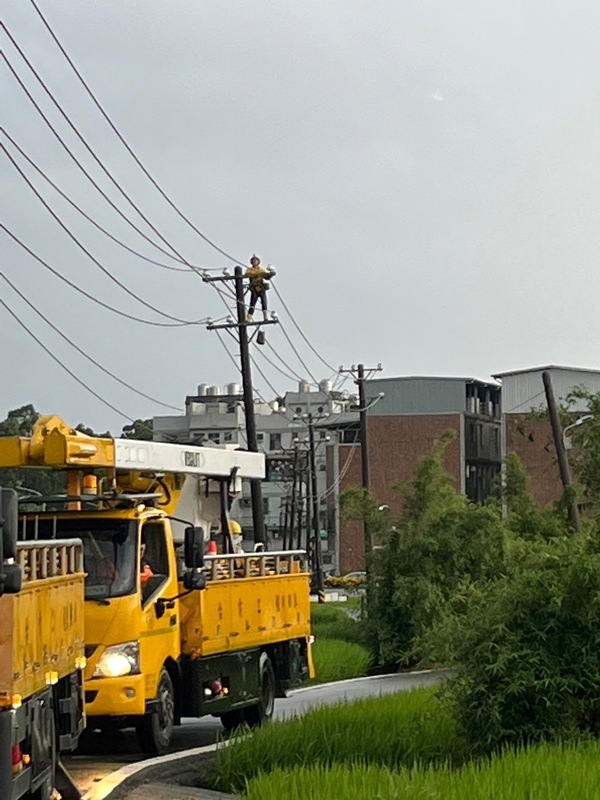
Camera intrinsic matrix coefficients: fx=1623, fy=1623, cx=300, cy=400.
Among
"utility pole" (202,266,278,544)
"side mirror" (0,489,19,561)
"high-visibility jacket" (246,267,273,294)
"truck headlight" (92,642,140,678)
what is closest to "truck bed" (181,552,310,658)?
"truck headlight" (92,642,140,678)

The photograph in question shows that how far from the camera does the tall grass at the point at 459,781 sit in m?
10.4

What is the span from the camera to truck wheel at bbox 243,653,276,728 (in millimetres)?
19828

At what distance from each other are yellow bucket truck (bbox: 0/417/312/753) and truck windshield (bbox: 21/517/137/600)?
10mm

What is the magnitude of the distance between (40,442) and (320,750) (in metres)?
4.38

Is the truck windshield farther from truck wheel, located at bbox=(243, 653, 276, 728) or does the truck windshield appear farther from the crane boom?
truck wheel, located at bbox=(243, 653, 276, 728)

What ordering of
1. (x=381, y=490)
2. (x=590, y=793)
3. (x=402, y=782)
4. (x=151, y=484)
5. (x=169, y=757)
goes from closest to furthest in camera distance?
(x=590, y=793) < (x=402, y=782) < (x=169, y=757) < (x=151, y=484) < (x=381, y=490)

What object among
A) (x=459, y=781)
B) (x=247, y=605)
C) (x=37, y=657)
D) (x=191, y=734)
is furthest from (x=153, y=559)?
(x=459, y=781)

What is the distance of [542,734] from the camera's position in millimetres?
14492

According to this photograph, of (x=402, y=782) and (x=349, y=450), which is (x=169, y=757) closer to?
(x=402, y=782)

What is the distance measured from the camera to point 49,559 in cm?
1294

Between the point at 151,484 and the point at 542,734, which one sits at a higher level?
the point at 151,484

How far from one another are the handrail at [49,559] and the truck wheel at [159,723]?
2.53 meters

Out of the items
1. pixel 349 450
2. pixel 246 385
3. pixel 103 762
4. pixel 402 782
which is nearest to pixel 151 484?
pixel 103 762

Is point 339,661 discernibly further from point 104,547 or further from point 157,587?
point 104,547
